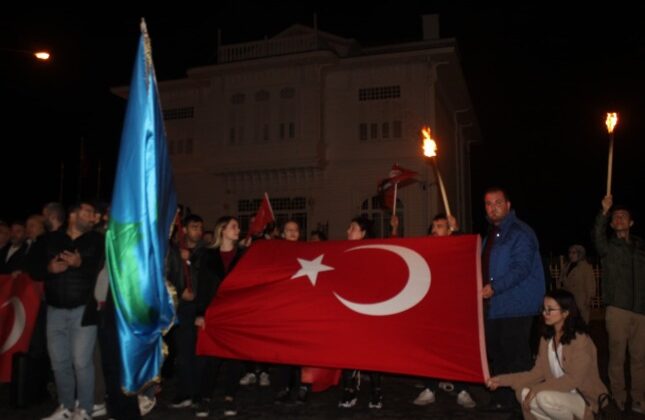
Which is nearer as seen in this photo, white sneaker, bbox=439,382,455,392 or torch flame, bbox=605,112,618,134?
torch flame, bbox=605,112,618,134

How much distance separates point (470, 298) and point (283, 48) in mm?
21589

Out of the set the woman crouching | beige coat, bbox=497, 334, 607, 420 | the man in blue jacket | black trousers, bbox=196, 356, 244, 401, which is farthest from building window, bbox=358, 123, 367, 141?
beige coat, bbox=497, 334, 607, 420

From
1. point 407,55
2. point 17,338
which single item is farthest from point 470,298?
point 407,55

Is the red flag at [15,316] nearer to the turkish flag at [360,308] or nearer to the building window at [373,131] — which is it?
the turkish flag at [360,308]

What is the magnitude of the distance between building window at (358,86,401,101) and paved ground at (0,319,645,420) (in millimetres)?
17673

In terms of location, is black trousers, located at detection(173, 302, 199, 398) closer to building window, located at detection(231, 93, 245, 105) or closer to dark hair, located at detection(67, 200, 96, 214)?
dark hair, located at detection(67, 200, 96, 214)

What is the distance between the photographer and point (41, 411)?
260 inches

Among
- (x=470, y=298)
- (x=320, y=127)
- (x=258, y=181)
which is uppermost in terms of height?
(x=320, y=127)

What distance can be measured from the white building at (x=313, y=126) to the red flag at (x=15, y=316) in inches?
Result: 671

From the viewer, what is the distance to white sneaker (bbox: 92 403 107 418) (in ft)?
20.9

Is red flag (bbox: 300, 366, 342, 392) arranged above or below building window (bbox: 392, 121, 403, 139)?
below

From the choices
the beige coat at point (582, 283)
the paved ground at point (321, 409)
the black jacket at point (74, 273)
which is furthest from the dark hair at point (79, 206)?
the beige coat at point (582, 283)

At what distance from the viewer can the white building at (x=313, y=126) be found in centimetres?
2366

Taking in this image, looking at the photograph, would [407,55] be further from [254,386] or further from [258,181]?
[254,386]
